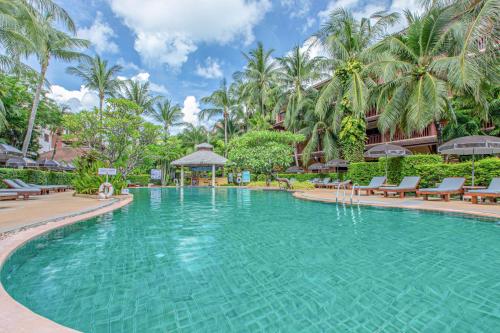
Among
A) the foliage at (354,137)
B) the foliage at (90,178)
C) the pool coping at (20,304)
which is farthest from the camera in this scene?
the foliage at (354,137)

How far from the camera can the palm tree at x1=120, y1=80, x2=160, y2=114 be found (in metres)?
28.2

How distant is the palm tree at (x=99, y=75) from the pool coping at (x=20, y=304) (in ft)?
66.5

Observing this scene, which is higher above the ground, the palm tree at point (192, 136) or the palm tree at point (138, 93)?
the palm tree at point (138, 93)

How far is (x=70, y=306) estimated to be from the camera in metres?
2.63

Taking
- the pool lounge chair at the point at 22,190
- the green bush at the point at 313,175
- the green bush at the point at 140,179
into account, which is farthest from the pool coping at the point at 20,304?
the green bush at the point at 140,179

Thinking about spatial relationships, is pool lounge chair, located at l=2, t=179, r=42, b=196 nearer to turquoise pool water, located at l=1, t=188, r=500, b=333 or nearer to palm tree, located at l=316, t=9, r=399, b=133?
turquoise pool water, located at l=1, t=188, r=500, b=333

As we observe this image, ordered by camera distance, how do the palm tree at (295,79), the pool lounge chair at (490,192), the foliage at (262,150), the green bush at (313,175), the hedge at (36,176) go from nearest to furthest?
the pool lounge chair at (490,192)
the hedge at (36,176)
the green bush at (313,175)
the foliage at (262,150)
the palm tree at (295,79)

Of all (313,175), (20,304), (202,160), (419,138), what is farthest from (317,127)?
(20,304)

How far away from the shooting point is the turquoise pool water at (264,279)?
7.89 feet

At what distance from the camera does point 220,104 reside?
31578 millimetres

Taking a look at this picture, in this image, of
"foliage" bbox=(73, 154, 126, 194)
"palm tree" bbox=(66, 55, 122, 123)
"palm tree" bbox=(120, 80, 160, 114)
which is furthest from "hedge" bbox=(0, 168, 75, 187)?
"palm tree" bbox=(120, 80, 160, 114)

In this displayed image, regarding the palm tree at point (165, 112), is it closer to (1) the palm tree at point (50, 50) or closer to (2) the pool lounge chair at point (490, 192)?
(1) the palm tree at point (50, 50)

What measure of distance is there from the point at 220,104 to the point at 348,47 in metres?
17.3

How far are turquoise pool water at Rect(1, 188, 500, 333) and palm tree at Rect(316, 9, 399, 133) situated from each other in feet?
41.7
